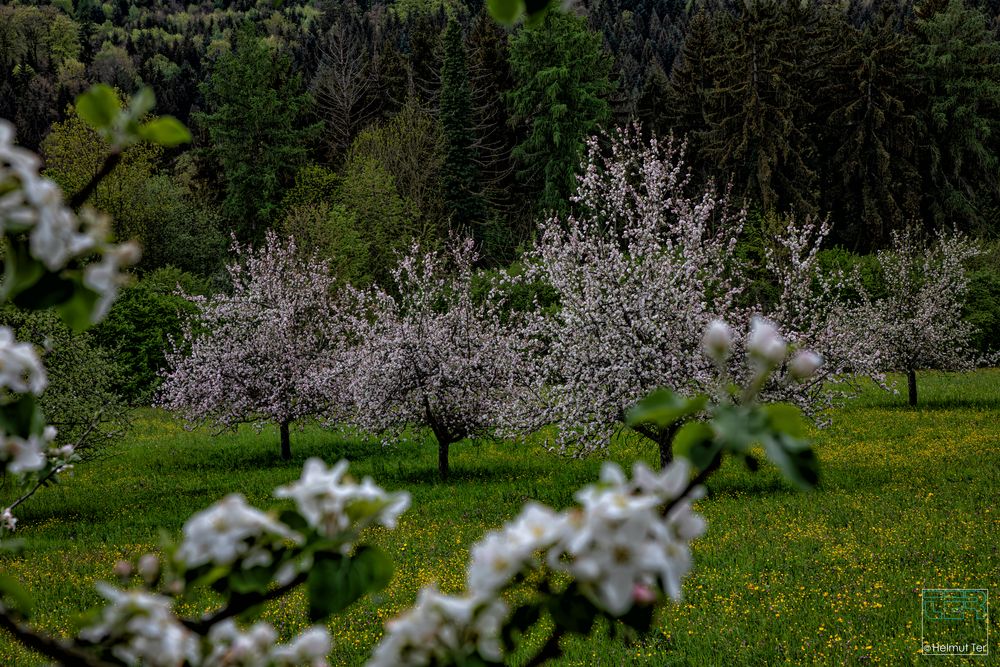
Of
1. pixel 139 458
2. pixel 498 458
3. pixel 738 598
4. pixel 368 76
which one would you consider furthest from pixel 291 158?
pixel 738 598

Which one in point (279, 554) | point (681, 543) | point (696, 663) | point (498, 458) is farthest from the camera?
point (498, 458)

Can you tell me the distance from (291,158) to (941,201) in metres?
35.0

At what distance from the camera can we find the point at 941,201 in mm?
42906

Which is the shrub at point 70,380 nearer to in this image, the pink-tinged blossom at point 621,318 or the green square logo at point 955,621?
the pink-tinged blossom at point 621,318

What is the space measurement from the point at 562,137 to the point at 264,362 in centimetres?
2881

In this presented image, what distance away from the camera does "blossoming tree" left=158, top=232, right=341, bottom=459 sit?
53.4ft

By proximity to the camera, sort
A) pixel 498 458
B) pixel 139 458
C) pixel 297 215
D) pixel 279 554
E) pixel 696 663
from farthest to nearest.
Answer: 1. pixel 297 215
2. pixel 139 458
3. pixel 498 458
4. pixel 696 663
5. pixel 279 554

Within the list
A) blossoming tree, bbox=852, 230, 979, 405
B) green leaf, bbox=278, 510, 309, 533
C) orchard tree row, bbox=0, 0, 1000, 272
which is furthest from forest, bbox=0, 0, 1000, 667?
orchard tree row, bbox=0, 0, 1000, 272

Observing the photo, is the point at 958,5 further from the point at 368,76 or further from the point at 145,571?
the point at 145,571

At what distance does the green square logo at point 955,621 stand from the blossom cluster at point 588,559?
Answer: 255 inches

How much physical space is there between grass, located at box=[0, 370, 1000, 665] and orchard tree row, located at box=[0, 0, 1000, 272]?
54.2 ft

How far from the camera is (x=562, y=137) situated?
42.1 m

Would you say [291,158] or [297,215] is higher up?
[291,158]

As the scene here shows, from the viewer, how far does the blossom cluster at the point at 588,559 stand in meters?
1.03
